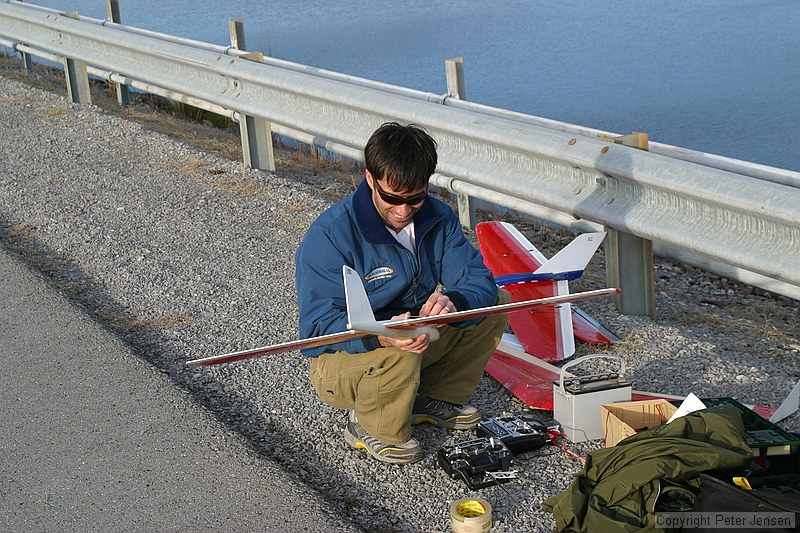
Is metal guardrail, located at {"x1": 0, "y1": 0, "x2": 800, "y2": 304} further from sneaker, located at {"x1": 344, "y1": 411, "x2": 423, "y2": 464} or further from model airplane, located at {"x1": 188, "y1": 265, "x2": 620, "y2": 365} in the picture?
sneaker, located at {"x1": 344, "y1": 411, "x2": 423, "y2": 464}

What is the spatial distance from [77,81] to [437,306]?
754cm

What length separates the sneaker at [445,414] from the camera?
426 cm

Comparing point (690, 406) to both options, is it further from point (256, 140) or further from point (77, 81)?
point (77, 81)

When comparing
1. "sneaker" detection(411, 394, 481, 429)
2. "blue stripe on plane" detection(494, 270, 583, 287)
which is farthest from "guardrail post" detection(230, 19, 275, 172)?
"sneaker" detection(411, 394, 481, 429)

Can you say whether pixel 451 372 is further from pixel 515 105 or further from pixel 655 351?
pixel 515 105

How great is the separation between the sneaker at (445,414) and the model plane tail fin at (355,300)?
0.79m

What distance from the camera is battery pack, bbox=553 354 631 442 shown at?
13.4 ft

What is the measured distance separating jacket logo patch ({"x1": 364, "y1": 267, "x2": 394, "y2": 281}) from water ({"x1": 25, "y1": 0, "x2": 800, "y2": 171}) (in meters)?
5.75

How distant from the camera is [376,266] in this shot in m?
4.04

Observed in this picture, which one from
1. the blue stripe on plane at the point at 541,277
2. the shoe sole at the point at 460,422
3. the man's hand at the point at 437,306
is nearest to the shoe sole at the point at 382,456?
the shoe sole at the point at 460,422

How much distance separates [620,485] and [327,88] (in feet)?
13.9

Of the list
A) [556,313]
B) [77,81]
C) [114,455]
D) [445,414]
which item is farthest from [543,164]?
[77,81]

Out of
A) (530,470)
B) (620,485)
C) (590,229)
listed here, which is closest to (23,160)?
(590,229)

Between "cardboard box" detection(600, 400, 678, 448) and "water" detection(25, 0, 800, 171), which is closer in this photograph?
"cardboard box" detection(600, 400, 678, 448)
